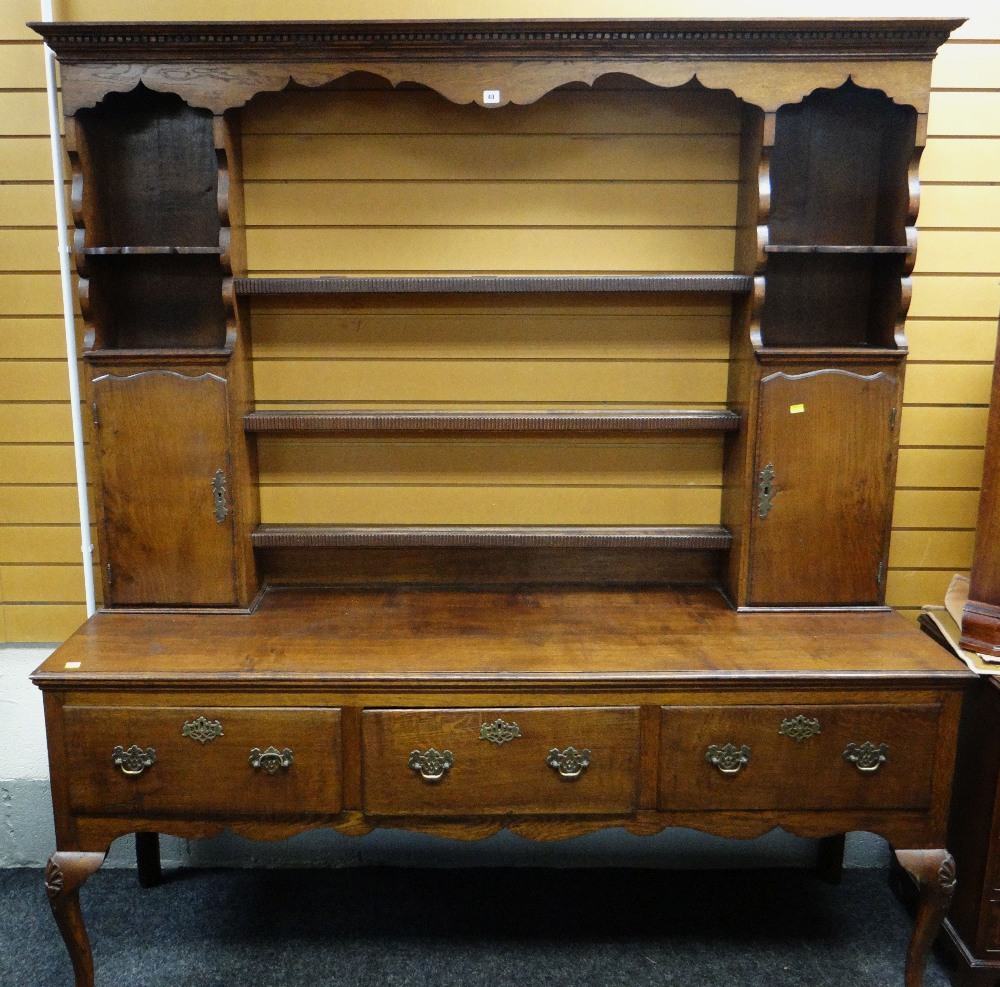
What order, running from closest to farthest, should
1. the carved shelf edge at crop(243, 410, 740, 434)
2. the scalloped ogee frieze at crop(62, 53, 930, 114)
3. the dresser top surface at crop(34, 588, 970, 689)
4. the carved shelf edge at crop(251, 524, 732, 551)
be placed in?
the dresser top surface at crop(34, 588, 970, 689)
the scalloped ogee frieze at crop(62, 53, 930, 114)
the carved shelf edge at crop(243, 410, 740, 434)
the carved shelf edge at crop(251, 524, 732, 551)

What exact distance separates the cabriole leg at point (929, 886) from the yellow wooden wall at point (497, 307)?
0.86 m

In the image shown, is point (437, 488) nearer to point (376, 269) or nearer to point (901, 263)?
point (376, 269)

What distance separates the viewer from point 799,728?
1.99 m

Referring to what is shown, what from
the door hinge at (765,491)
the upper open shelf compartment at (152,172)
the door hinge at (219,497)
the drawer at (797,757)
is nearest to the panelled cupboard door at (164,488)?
the door hinge at (219,497)

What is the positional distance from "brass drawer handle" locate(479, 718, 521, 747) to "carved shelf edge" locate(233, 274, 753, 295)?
1134 mm

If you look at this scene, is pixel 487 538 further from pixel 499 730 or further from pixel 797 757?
pixel 797 757

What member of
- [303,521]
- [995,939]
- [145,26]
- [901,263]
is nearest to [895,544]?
[901,263]

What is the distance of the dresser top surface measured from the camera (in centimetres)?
196

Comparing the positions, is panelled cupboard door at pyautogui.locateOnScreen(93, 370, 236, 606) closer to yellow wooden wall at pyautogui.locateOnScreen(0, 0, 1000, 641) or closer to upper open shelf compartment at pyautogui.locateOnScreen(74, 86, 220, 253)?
yellow wooden wall at pyautogui.locateOnScreen(0, 0, 1000, 641)

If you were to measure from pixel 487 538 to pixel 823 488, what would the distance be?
952mm

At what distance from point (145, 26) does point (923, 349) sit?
90.5 inches

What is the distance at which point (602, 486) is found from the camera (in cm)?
257

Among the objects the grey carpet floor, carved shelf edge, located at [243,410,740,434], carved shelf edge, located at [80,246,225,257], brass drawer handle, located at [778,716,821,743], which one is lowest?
the grey carpet floor

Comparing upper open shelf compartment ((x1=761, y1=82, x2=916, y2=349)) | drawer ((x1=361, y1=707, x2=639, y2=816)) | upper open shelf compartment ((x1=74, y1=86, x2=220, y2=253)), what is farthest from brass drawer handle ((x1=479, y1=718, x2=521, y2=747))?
upper open shelf compartment ((x1=74, y1=86, x2=220, y2=253))
